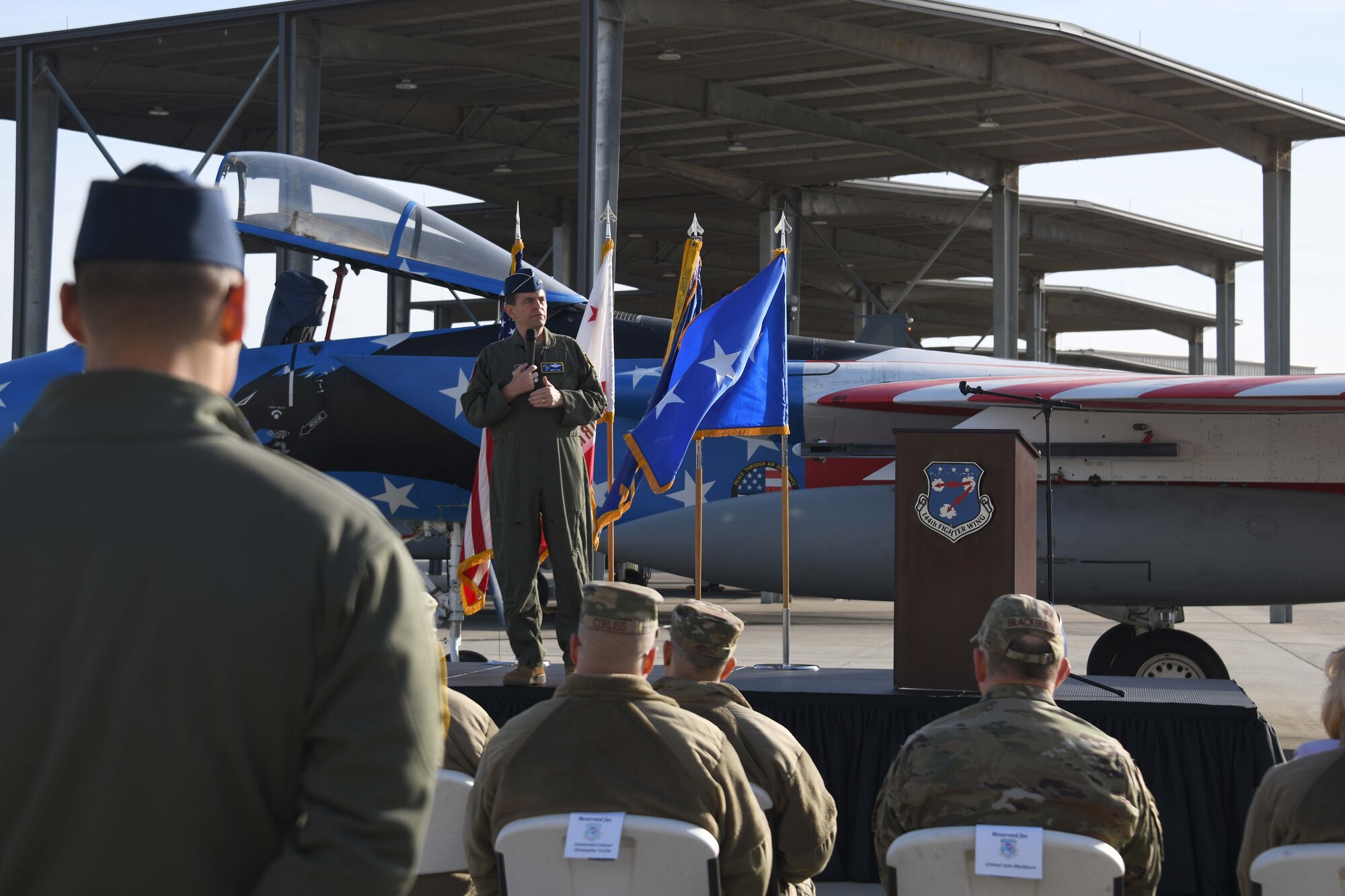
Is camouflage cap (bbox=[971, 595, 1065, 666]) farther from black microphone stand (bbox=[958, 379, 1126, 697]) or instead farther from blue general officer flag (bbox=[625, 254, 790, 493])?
blue general officer flag (bbox=[625, 254, 790, 493])

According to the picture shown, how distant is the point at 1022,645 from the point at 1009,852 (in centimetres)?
58

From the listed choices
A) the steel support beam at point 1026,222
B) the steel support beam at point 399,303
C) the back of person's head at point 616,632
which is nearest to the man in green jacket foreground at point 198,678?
the back of person's head at point 616,632

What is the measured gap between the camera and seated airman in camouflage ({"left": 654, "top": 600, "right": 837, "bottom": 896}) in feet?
11.7

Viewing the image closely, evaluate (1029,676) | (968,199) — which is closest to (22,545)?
(1029,676)

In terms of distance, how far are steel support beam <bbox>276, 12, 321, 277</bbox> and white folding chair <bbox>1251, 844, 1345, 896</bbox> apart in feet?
47.6

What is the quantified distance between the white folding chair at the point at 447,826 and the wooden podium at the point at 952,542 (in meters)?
2.53

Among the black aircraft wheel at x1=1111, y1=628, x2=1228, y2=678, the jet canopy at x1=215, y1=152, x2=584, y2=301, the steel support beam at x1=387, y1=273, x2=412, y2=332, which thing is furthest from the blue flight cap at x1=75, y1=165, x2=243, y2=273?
the steel support beam at x1=387, y1=273, x2=412, y2=332

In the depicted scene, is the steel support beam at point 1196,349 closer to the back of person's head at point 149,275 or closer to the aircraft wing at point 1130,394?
the aircraft wing at point 1130,394

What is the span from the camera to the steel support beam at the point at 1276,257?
63.5ft

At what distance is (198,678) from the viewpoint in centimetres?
142

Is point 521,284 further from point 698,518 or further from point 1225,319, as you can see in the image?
point 1225,319

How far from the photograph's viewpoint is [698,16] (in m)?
16.5

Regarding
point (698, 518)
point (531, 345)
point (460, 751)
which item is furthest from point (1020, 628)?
point (698, 518)

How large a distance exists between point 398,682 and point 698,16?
16.1 meters
